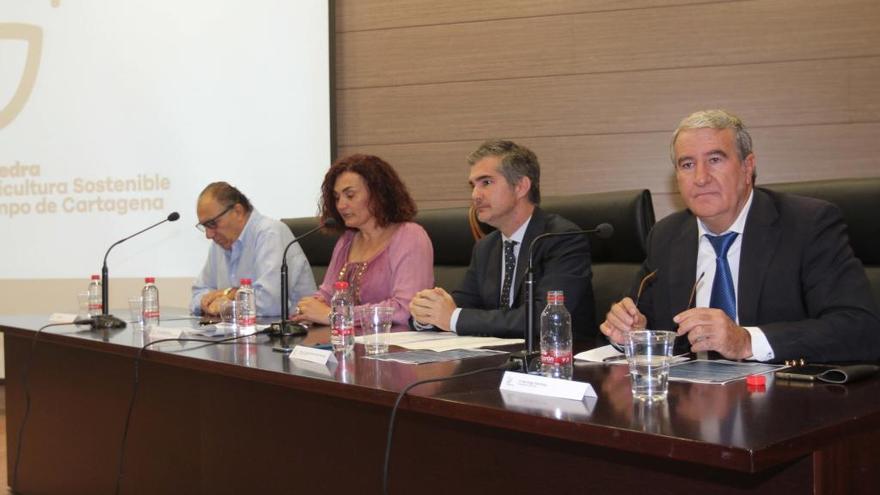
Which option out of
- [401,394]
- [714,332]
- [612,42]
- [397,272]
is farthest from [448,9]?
[401,394]

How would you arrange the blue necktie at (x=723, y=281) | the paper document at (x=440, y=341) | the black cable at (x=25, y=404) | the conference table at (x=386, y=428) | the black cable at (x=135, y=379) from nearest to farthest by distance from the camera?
the conference table at (x=386, y=428), the blue necktie at (x=723, y=281), the paper document at (x=440, y=341), the black cable at (x=135, y=379), the black cable at (x=25, y=404)

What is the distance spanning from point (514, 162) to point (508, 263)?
1.00 feet

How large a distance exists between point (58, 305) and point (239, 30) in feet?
5.89

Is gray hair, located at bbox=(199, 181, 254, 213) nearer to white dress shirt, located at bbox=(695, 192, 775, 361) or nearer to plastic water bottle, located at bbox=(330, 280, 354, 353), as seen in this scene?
plastic water bottle, located at bbox=(330, 280, 354, 353)

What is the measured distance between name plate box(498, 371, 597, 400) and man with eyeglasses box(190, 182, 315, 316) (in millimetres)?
2005

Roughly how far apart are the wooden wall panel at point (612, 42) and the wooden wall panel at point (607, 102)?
48 mm

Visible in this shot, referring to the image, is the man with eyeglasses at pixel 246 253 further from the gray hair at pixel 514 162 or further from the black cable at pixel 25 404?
the gray hair at pixel 514 162

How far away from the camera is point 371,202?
307 centimetres

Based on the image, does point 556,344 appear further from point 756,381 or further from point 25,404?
point 25,404

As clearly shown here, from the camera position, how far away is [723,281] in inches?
75.6

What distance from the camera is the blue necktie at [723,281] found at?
1901 millimetres

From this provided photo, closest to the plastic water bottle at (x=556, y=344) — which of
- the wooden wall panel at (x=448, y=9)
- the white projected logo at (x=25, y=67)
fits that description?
the wooden wall panel at (x=448, y=9)

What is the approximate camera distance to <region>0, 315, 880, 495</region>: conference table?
43.8 inches

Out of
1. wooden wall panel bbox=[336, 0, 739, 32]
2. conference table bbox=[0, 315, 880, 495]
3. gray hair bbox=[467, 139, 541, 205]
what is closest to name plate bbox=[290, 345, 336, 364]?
conference table bbox=[0, 315, 880, 495]
